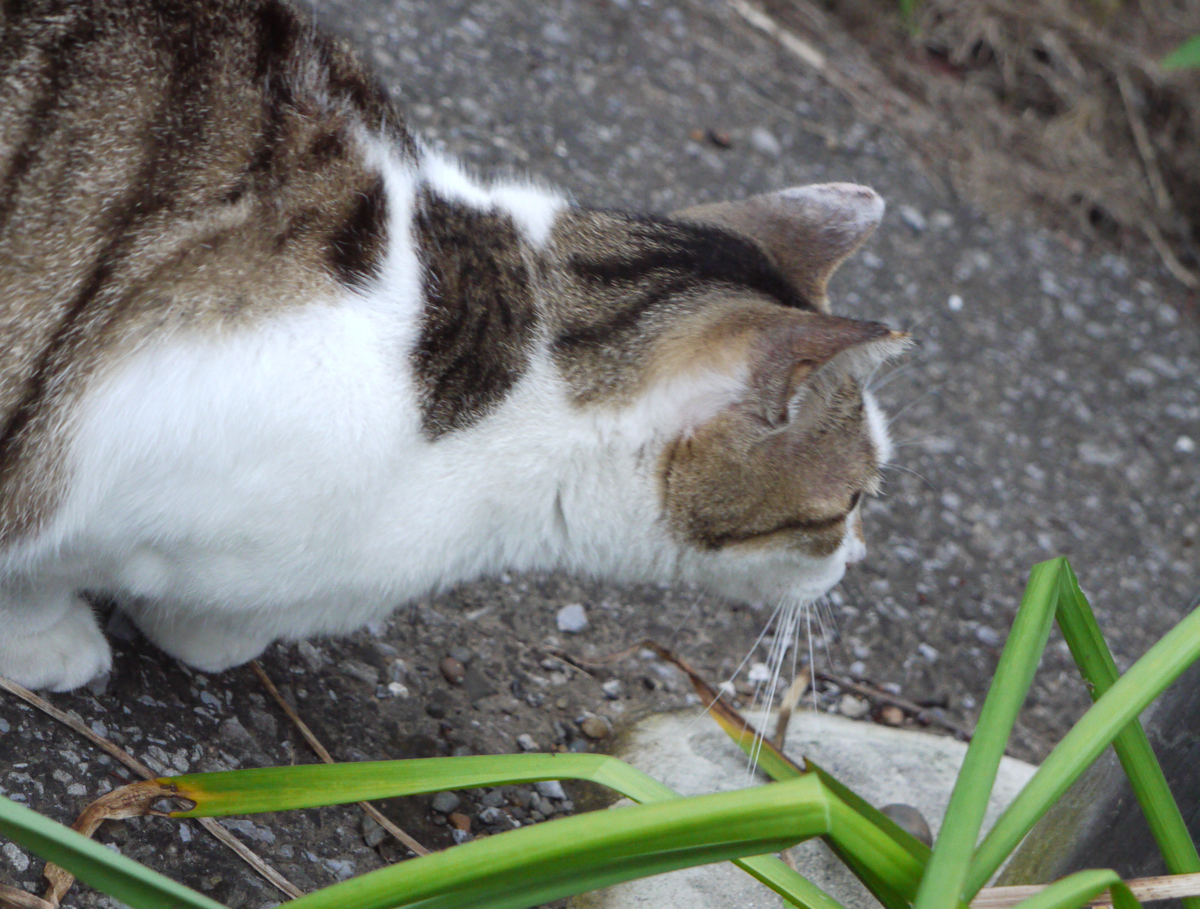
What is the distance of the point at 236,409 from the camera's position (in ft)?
4.03

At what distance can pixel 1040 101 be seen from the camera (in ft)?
13.0

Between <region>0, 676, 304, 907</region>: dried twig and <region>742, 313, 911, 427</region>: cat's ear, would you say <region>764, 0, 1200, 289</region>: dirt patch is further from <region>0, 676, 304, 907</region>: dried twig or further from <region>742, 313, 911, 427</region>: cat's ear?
<region>0, 676, 304, 907</region>: dried twig

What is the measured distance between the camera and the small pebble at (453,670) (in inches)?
74.9

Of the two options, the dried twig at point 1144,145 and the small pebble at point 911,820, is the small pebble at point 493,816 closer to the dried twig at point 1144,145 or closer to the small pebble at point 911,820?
the small pebble at point 911,820

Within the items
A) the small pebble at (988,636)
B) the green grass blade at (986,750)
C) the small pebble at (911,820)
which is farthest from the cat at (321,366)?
the small pebble at (988,636)

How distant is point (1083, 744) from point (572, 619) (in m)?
1.15

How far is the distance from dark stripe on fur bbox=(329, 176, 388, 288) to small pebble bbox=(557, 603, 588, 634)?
943 millimetres

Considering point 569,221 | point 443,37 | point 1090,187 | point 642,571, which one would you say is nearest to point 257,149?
point 569,221

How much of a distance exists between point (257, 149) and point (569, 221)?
440 mm

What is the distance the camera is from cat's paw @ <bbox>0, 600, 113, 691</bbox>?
4.79 ft

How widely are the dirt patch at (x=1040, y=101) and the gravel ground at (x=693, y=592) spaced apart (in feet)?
0.49

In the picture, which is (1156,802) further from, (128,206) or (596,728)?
(128,206)

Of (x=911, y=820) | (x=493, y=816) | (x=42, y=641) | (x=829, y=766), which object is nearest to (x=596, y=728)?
(x=493, y=816)

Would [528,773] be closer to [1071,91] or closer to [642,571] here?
[642,571]
